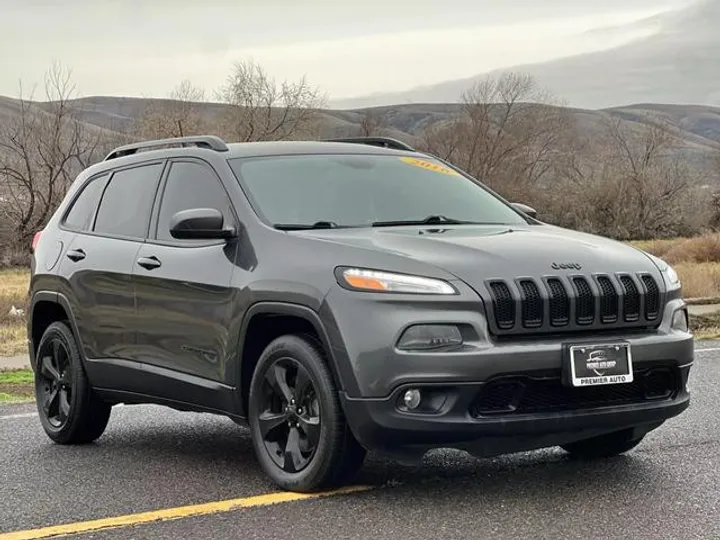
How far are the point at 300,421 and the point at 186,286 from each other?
3.57 ft

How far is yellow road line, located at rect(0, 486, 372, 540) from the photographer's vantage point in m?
4.74

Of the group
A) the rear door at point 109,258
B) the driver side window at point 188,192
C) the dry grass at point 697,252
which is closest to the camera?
the driver side window at point 188,192

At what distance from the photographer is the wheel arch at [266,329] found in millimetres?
4969

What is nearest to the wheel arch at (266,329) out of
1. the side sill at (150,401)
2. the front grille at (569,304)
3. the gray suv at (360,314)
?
the gray suv at (360,314)

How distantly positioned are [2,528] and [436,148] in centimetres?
7244

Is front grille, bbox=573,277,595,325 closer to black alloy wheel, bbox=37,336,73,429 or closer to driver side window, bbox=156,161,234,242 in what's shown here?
driver side window, bbox=156,161,234,242

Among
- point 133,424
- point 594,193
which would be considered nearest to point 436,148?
point 594,193

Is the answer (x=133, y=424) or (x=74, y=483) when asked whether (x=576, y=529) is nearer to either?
(x=74, y=483)

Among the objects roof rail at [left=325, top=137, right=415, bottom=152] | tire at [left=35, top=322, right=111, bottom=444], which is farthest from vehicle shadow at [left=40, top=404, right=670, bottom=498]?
roof rail at [left=325, top=137, right=415, bottom=152]

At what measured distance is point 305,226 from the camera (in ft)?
18.3

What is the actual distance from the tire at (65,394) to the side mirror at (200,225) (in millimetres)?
1739

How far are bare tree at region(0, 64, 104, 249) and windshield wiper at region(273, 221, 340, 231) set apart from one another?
1973 inches

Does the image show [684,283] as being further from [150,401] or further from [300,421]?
[300,421]

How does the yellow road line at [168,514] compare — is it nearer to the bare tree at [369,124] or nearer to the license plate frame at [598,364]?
the license plate frame at [598,364]
